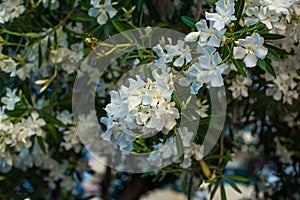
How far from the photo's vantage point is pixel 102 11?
1108 millimetres

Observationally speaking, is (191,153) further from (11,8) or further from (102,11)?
(11,8)

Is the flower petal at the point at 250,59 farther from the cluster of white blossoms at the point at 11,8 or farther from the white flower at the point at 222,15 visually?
the cluster of white blossoms at the point at 11,8

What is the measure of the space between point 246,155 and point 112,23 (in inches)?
47.5

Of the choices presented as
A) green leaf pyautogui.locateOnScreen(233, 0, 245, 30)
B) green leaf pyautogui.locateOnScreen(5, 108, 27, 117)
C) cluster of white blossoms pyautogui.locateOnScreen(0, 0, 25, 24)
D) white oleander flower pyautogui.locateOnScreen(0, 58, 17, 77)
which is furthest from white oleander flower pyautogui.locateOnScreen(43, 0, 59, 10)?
green leaf pyautogui.locateOnScreen(233, 0, 245, 30)

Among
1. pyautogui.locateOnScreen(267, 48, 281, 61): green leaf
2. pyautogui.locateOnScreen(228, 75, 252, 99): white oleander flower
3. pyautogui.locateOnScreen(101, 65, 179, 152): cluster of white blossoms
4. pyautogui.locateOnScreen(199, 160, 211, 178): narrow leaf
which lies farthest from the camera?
pyautogui.locateOnScreen(199, 160, 211, 178): narrow leaf

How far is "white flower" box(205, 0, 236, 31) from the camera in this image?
0.80 m

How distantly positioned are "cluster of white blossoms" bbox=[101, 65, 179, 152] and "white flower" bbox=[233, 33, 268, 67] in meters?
0.12

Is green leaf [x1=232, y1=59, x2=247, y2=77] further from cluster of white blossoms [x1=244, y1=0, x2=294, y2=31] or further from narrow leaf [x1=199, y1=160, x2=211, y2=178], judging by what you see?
Result: narrow leaf [x1=199, y1=160, x2=211, y2=178]

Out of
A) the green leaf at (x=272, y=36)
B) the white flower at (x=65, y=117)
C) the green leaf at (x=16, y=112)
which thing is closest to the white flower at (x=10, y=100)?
the green leaf at (x=16, y=112)

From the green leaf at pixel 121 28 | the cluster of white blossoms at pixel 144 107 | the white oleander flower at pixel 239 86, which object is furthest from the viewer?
the white oleander flower at pixel 239 86

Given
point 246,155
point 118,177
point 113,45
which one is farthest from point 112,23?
point 246,155

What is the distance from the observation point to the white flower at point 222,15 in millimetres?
798

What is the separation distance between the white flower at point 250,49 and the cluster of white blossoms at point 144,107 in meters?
0.12

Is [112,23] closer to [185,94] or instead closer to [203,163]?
[185,94]
